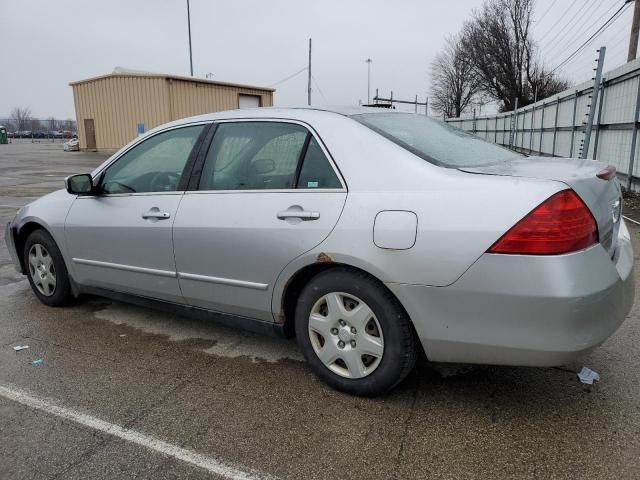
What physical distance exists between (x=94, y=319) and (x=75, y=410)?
59.7 inches

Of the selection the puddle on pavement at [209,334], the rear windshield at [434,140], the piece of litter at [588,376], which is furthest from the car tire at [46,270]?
the piece of litter at [588,376]

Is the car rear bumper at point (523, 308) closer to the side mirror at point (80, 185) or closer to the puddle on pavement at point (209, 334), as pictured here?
the puddle on pavement at point (209, 334)

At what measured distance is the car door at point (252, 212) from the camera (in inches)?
109

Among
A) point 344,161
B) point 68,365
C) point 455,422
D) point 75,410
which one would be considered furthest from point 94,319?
point 455,422

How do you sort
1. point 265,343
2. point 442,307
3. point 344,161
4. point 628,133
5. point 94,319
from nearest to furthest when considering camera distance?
point 442,307, point 344,161, point 265,343, point 94,319, point 628,133

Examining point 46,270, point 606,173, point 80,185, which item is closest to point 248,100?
point 46,270

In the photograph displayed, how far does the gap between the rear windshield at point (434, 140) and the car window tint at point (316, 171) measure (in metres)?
0.30

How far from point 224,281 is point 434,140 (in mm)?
1484

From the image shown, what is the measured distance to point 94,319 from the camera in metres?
4.17

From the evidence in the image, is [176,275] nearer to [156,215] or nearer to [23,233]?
[156,215]

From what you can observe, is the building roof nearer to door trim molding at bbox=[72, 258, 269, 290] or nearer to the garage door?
the garage door

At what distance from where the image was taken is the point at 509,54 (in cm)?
4947

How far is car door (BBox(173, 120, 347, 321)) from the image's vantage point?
2.77 meters

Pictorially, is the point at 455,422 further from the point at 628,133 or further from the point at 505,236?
the point at 628,133
